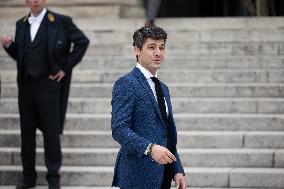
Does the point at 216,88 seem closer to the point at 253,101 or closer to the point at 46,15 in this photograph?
the point at 253,101

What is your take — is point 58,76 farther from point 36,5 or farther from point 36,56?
point 36,5

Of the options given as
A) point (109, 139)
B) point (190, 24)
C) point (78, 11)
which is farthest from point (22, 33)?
point (78, 11)

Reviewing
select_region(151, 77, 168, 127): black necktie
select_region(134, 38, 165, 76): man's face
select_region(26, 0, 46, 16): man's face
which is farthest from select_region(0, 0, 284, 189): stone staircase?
select_region(134, 38, 165, 76): man's face

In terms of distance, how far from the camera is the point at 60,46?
753 centimetres

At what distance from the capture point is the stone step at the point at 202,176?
7484 mm

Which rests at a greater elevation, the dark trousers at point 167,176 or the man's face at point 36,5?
the man's face at point 36,5

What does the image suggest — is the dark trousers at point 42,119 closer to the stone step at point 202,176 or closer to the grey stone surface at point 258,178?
the stone step at point 202,176

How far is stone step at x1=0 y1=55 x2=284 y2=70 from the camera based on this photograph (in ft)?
32.8

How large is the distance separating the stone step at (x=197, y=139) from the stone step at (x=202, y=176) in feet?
1.48

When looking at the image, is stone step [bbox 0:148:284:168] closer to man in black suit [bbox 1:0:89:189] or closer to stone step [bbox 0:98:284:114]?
man in black suit [bbox 1:0:89:189]

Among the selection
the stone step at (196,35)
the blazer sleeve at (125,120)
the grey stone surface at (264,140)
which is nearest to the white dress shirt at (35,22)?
the grey stone surface at (264,140)

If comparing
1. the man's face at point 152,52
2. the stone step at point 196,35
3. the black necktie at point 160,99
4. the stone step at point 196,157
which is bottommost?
the stone step at point 196,157

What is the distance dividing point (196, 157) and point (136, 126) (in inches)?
137

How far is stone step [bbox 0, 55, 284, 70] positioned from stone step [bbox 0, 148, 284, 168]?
7.11ft
